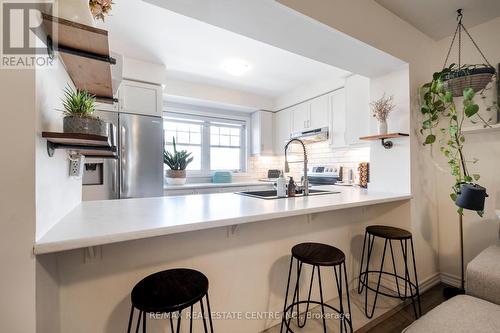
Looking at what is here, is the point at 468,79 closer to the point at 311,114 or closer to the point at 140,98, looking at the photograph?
the point at 311,114

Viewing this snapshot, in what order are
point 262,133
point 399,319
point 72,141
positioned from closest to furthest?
point 72,141, point 399,319, point 262,133

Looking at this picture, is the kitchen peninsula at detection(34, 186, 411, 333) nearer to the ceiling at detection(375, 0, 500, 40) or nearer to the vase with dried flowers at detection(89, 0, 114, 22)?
the vase with dried flowers at detection(89, 0, 114, 22)

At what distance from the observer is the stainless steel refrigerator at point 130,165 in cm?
276

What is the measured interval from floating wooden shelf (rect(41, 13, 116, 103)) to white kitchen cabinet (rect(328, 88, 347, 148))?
295 cm

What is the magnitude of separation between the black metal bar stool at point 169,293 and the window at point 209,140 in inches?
126

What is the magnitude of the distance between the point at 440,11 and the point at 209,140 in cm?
363

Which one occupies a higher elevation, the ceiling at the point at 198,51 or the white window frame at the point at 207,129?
the ceiling at the point at 198,51

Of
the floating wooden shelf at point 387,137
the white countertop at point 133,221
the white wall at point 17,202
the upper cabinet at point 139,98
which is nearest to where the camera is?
the white wall at point 17,202

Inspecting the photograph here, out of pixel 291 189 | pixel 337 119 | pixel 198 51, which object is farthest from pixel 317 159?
pixel 198 51

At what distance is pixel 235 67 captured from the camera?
3.24 meters

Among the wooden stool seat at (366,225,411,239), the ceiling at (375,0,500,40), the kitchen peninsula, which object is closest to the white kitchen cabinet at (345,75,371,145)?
the ceiling at (375,0,500,40)

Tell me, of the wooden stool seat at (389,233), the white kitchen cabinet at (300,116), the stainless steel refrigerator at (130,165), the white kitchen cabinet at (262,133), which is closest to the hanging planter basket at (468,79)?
the wooden stool seat at (389,233)

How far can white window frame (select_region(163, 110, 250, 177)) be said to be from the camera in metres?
4.17

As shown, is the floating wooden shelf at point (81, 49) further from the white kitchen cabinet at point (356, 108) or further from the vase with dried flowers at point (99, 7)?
the white kitchen cabinet at point (356, 108)
